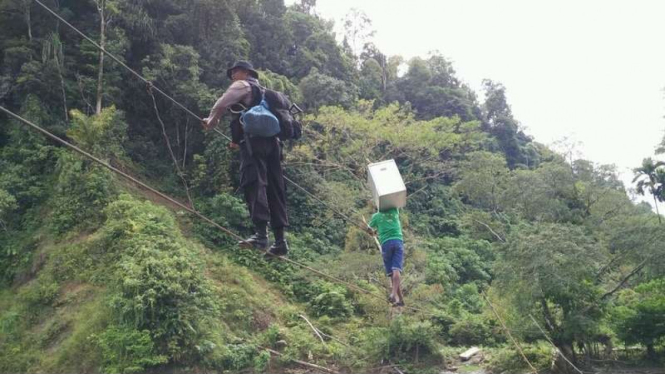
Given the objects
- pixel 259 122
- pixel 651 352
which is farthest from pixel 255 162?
pixel 651 352

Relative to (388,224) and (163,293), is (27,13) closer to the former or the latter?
(163,293)

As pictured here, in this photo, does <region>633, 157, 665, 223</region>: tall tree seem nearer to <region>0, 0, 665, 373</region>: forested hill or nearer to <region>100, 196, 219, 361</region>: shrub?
<region>0, 0, 665, 373</region>: forested hill

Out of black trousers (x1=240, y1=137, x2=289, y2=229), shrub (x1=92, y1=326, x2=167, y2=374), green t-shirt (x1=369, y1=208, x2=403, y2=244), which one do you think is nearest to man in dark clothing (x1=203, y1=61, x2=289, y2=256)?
black trousers (x1=240, y1=137, x2=289, y2=229)

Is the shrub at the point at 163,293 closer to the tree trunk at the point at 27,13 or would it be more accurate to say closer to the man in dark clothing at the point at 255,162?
the man in dark clothing at the point at 255,162

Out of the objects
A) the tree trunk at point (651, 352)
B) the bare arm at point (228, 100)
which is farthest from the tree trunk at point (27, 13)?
the tree trunk at point (651, 352)

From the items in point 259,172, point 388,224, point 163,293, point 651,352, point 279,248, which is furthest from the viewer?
point 651,352

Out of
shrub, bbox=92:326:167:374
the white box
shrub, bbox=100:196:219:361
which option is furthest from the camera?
shrub, bbox=100:196:219:361

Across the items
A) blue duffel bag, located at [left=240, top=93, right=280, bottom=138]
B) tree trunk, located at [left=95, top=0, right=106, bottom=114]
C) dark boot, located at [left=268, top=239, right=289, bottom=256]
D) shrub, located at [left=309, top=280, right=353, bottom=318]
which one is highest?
tree trunk, located at [left=95, top=0, right=106, bottom=114]

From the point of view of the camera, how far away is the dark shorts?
5652 millimetres

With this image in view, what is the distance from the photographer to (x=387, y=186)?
5523 mm

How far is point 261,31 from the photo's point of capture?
2205 centimetres

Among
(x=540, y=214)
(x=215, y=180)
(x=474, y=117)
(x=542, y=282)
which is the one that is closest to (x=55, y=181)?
(x=215, y=180)

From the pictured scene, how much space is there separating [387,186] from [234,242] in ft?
36.7

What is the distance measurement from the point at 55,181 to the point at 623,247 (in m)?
14.0
